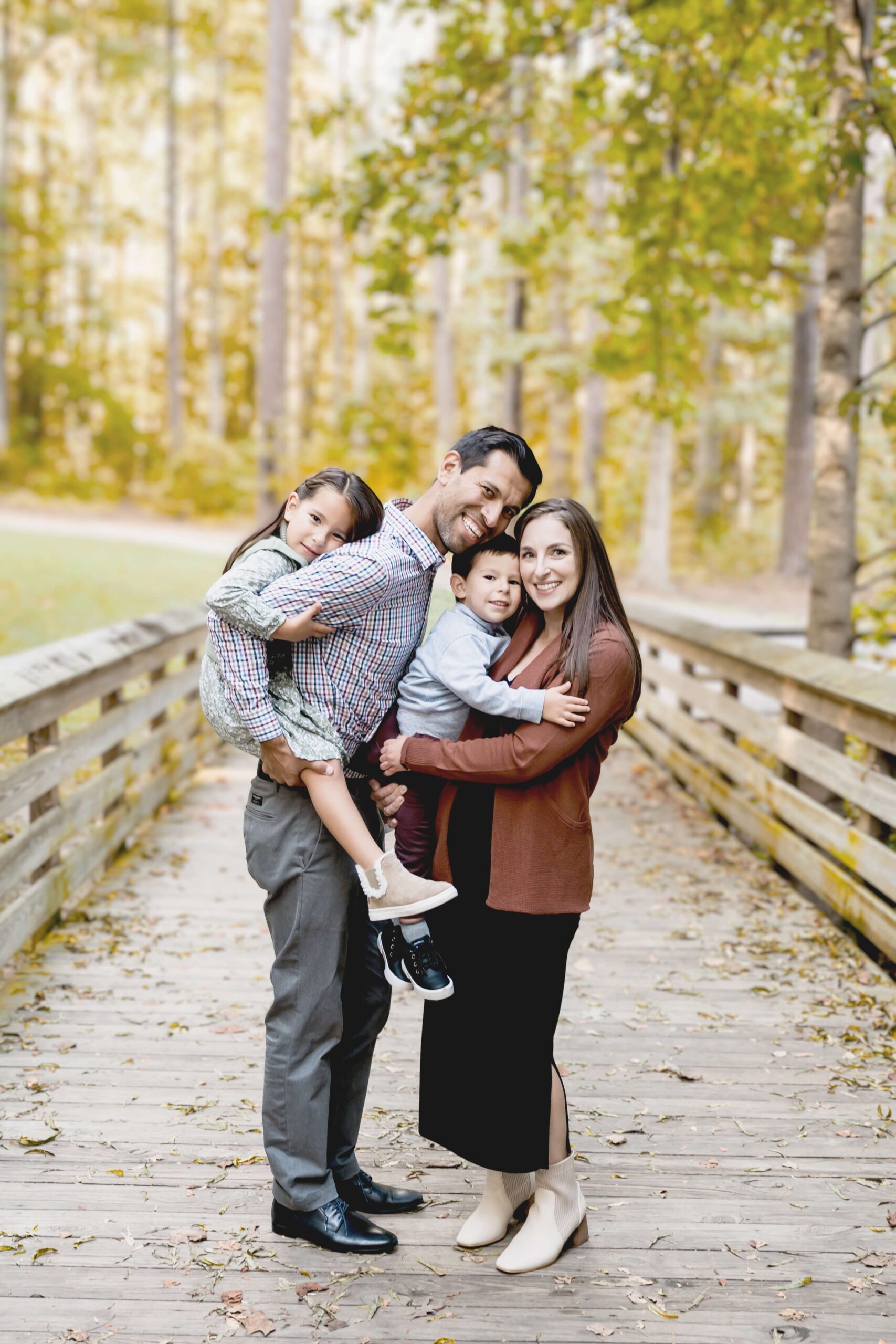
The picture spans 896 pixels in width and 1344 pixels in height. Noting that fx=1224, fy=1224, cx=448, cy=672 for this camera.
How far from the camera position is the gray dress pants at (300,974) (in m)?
3.05

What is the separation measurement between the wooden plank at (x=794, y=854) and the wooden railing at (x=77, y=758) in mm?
3487

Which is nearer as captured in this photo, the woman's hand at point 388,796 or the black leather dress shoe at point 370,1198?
the woman's hand at point 388,796

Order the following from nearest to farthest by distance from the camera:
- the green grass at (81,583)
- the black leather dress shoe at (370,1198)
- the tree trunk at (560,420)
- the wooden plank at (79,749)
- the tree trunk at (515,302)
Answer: the black leather dress shoe at (370,1198), the wooden plank at (79,749), the green grass at (81,583), the tree trunk at (515,302), the tree trunk at (560,420)

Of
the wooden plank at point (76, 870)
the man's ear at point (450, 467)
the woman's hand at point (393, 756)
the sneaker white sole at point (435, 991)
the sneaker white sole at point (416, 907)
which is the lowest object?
the wooden plank at point (76, 870)

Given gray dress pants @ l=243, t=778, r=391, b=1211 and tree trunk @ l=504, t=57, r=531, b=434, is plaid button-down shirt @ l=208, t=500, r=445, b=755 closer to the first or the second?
gray dress pants @ l=243, t=778, r=391, b=1211

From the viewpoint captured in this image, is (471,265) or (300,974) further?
(471,265)

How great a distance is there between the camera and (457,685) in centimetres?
294

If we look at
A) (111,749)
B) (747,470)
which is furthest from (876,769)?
(747,470)

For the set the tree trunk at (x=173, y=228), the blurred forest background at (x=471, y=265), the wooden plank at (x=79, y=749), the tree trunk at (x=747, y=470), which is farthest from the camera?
the tree trunk at (x=747, y=470)

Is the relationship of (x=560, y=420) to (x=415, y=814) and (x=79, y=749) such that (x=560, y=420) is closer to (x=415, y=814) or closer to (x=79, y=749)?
(x=79, y=749)

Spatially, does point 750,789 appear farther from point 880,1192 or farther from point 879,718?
point 880,1192

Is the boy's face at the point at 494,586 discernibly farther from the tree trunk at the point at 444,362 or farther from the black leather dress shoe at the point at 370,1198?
the tree trunk at the point at 444,362

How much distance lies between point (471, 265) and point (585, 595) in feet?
107

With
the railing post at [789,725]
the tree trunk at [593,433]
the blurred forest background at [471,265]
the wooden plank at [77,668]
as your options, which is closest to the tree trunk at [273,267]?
the blurred forest background at [471,265]
